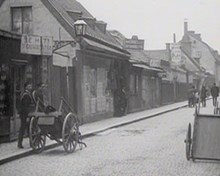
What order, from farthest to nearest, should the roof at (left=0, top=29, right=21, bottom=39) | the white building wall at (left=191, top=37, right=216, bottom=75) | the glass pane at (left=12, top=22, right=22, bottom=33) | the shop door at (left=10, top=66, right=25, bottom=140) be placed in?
the white building wall at (left=191, top=37, right=216, bottom=75) → the glass pane at (left=12, top=22, right=22, bottom=33) → the shop door at (left=10, top=66, right=25, bottom=140) → the roof at (left=0, top=29, right=21, bottom=39)

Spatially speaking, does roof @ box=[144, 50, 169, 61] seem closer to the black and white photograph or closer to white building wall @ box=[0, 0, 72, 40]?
the black and white photograph

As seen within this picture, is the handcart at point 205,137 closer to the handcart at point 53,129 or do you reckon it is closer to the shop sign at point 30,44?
the handcart at point 53,129

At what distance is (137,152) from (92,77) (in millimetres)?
10236

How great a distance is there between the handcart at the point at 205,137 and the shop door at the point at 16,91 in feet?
19.7

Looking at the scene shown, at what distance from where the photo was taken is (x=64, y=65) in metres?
19.7

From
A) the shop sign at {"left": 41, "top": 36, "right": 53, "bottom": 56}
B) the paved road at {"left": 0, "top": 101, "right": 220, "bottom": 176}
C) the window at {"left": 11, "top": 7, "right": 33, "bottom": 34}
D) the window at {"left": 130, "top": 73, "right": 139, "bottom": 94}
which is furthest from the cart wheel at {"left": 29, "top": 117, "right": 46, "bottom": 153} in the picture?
the window at {"left": 130, "top": 73, "right": 139, "bottom": 94}

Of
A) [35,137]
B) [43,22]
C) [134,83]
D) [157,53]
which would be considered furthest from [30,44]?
[157,53]

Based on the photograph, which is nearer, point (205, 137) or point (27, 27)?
point (205, 137)

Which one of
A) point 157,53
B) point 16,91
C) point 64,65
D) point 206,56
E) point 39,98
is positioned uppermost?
point 206,56

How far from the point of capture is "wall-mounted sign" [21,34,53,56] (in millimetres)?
13352

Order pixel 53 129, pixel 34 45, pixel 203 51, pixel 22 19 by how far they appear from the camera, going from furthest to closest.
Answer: pixel 203 51, pixel 22 19, pixel 34 45, pixel 53 129

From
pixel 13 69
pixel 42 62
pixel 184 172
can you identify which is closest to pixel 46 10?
pixel 42 62

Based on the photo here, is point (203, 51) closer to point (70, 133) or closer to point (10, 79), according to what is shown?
point (10, 79)

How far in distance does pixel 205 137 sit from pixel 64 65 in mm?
10831
